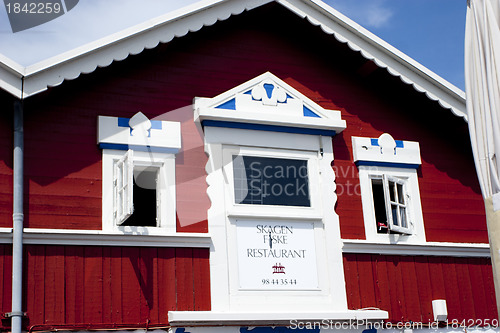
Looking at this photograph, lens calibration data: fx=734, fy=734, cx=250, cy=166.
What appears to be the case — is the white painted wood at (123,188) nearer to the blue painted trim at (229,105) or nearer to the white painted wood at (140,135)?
the white painted wood at (140,135)

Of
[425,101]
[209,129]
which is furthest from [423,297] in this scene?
[209,129]

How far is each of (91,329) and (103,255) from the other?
2.93 ft

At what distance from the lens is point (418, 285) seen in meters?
10.3

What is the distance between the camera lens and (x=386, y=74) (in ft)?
37.1

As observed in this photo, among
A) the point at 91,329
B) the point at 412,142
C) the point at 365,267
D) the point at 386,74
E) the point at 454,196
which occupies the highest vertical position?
the point at 386,74

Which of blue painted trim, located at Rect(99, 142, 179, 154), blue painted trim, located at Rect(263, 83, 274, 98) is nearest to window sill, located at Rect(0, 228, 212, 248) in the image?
blue painted trim, located at Rect(99, 142, 179, 154)

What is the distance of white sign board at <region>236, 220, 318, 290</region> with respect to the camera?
9.44 m

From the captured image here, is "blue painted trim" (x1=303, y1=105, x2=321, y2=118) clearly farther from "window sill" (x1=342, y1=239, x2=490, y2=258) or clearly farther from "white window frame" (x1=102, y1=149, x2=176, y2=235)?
"white window frame" (x1=102, y1=149, x2=176, y2=235)

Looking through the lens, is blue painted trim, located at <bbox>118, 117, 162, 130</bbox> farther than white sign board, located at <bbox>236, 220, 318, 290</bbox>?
Yes

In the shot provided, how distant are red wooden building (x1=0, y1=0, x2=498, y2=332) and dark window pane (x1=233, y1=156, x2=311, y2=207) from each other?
29 mm

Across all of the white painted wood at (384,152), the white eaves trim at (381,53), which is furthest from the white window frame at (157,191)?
the white eaves trim at (381,53)

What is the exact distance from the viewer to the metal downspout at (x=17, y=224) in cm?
817

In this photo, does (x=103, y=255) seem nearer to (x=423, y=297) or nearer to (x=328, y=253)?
(x=328, y=253)

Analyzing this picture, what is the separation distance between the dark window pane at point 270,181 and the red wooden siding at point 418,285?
1.12m
